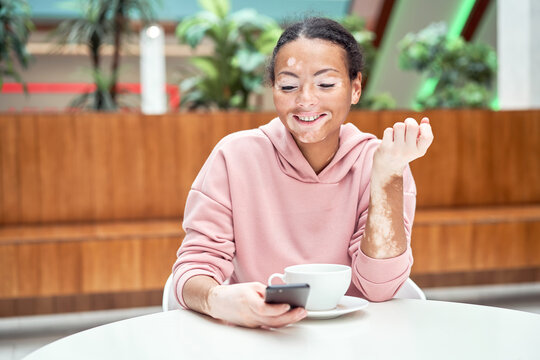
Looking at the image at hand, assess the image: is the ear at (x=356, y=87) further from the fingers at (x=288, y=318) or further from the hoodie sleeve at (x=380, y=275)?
the fingers at (x=288, y=318)

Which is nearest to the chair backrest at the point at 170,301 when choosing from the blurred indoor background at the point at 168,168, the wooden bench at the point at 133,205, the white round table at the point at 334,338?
the white round table at the point at 334,338

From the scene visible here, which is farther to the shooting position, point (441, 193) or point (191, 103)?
point (191, 103)

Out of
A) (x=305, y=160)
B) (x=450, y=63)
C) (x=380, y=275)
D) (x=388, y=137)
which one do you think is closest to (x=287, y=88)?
(x=305, y=160)

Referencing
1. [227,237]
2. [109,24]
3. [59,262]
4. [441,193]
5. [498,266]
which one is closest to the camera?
[227,237]

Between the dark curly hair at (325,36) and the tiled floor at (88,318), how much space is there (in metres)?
2.09

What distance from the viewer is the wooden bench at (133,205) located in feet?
10.1

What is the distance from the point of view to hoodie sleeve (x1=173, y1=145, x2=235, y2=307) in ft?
3.82

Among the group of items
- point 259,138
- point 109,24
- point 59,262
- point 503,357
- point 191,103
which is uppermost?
point 109,24

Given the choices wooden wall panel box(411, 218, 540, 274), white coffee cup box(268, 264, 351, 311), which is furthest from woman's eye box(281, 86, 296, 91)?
wooden wall panel box(411, 218, 540, 274)

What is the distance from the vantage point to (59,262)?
3033 millimetres

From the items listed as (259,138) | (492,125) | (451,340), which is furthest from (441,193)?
(451,340)

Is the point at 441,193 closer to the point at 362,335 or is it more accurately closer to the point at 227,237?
the point at 227,237

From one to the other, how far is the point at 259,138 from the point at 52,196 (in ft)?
8.04

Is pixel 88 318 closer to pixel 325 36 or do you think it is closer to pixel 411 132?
pixel 325 36
